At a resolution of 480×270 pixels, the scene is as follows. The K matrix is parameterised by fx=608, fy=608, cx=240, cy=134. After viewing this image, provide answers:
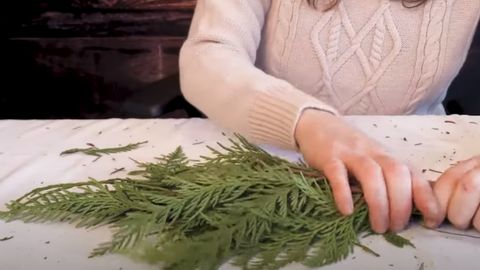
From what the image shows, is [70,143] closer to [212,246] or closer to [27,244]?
[27,244]

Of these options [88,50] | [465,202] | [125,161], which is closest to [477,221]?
[465,202]

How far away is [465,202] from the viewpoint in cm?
54

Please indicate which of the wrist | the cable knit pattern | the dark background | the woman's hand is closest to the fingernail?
the woman's hand

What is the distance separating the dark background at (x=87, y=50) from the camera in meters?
1.83

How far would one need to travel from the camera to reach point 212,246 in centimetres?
49

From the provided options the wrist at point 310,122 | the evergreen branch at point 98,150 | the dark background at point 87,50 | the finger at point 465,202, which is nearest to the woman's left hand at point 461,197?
the finger at point 465,202

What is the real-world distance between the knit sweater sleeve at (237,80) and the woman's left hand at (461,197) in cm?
20

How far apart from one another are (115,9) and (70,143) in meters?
1.13

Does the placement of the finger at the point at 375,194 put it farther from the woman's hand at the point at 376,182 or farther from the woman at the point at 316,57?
the woman at the point at 316,57

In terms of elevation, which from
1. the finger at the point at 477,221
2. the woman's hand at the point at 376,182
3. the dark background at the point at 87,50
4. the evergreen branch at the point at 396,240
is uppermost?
the woman's hand at the point at 376,182

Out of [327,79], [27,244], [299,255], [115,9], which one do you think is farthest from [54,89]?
[299,255]

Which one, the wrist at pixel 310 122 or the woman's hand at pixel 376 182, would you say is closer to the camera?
the woman's hand at pixel 376 182

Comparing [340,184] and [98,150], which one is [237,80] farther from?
[340,184]

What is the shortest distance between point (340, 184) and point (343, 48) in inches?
19.3
